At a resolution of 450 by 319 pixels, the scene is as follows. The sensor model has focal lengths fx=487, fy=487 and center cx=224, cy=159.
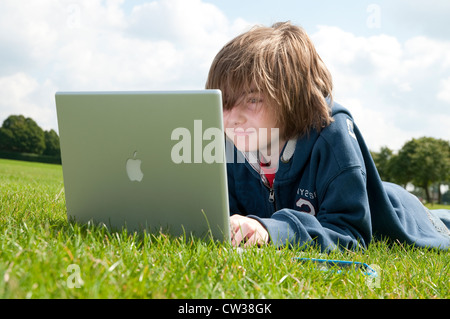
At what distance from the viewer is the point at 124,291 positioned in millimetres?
1623

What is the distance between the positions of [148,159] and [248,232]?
2.17ft

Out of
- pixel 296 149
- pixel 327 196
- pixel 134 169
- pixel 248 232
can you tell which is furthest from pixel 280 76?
pixel 134 169

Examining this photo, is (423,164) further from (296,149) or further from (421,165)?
(296,149)

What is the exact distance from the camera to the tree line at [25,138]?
62750 millimetres

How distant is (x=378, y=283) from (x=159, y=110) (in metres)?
1.28

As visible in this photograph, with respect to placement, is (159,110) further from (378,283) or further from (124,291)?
(378,283)

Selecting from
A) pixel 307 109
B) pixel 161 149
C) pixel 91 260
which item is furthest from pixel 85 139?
pixel 307 109

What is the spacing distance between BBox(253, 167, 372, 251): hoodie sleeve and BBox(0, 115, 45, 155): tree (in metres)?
65.0

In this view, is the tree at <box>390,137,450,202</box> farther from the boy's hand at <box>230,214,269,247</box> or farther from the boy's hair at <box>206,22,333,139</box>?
the boy's hand at <box>230,214,269,247</box>

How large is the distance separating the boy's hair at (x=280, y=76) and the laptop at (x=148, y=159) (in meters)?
0.81

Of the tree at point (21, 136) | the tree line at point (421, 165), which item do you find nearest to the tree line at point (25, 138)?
the tree at point (21, 136)

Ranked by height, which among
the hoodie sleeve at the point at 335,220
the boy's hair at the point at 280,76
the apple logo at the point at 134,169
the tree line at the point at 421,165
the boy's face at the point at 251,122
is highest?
the boy's hair at the point at 280,76

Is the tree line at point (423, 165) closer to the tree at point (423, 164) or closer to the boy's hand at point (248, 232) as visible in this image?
the tree at point (423, 164)

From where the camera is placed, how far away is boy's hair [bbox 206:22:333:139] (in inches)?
121
